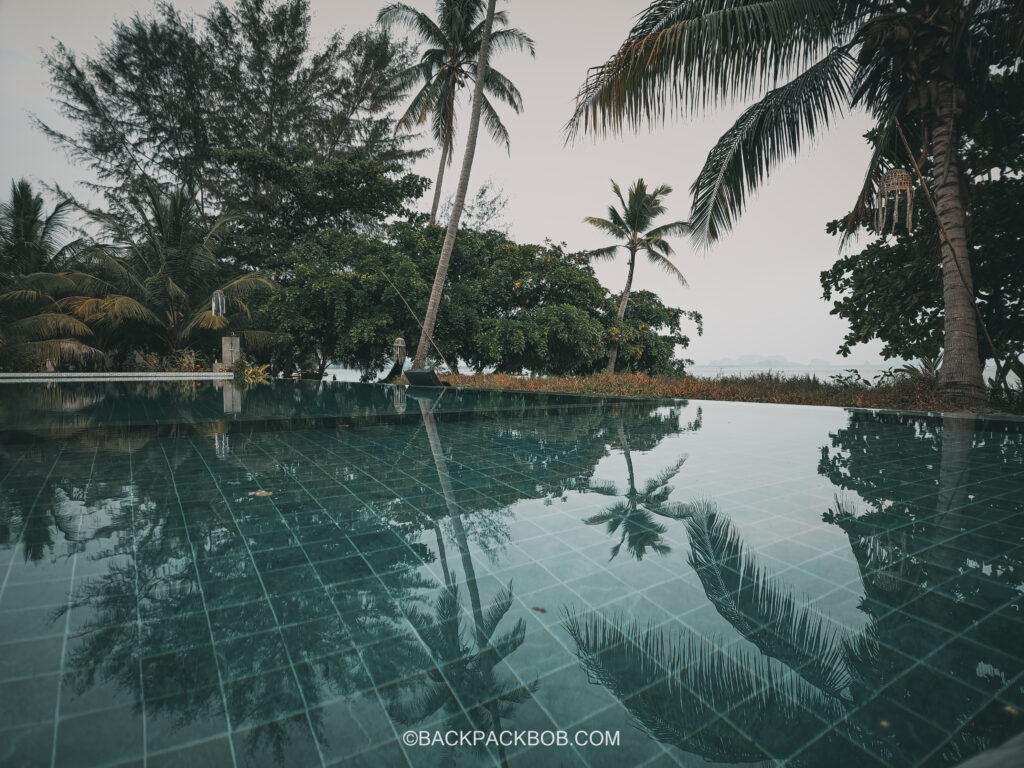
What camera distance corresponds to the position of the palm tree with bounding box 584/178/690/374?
724 inches

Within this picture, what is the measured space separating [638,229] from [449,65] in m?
9.03

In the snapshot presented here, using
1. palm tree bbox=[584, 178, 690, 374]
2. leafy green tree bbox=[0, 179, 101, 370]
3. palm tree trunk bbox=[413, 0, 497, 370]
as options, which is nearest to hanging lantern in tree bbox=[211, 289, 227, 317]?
leafy green tree bbox=[0, 179, 101, 370]

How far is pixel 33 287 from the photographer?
14.0 m

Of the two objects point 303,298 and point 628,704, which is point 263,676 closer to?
point 628,704

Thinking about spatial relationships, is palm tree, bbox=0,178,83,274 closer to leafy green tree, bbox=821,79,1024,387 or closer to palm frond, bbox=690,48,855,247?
palm frond, bbox=690,48,855,247

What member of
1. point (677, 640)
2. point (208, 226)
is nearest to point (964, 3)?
point (677, 640)

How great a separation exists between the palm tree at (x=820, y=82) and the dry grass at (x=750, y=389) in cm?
79

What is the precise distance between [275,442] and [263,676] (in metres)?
4.00

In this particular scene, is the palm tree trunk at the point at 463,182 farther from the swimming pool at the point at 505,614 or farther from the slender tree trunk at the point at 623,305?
the swimming pool at the point at 505,614

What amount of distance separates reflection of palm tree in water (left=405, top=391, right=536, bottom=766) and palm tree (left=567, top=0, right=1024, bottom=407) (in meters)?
6.66

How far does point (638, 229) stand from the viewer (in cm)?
1906

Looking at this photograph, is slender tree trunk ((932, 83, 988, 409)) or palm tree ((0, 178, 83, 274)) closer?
slender tree trunk ((932, 83, 988, 409))

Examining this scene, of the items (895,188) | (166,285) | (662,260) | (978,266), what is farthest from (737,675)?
(662,260)

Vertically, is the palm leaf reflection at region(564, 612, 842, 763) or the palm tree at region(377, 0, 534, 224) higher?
the palm tree at region(377, 0, 534, 224)
